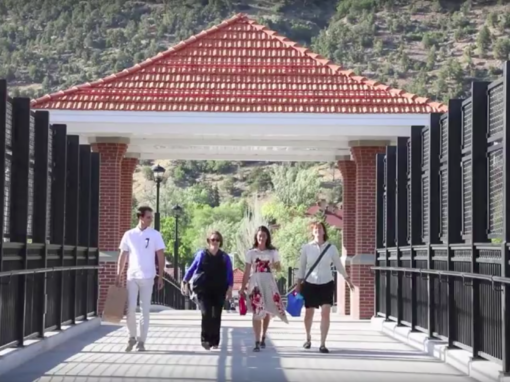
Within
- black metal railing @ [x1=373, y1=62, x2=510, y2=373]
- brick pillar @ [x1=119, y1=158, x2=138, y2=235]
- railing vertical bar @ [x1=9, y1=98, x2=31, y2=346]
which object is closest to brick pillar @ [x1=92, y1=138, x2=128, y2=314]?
brick pillar @ [x1=119, y1=158, x2=138, y2=235]

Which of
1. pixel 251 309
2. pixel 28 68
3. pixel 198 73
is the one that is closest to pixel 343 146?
pixel 198 73

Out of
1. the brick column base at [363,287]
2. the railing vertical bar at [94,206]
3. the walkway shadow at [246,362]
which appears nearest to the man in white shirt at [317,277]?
the walkway shadow at [246,362]

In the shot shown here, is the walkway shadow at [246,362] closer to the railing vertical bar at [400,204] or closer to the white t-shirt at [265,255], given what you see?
the white t-shirt at [265,255]

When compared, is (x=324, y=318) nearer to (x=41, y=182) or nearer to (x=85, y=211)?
(x=41, y=182)

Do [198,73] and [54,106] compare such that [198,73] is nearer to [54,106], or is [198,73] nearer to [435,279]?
[54,106]

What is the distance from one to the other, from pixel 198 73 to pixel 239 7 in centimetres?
14247

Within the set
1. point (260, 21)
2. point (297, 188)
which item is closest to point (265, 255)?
point (297, 188)

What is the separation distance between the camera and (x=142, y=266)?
602 inches

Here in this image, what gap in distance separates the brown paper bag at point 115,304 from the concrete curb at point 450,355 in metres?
3.83

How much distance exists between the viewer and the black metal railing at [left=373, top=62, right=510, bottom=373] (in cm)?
1165

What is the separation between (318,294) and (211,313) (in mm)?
1379

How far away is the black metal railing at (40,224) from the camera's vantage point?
13453mm

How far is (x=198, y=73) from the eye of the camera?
26891 millimetres

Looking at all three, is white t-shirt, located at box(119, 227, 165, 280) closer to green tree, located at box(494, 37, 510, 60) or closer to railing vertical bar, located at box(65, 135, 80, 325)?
railing vertical bar, located at box(65, 135, 80, 325)
